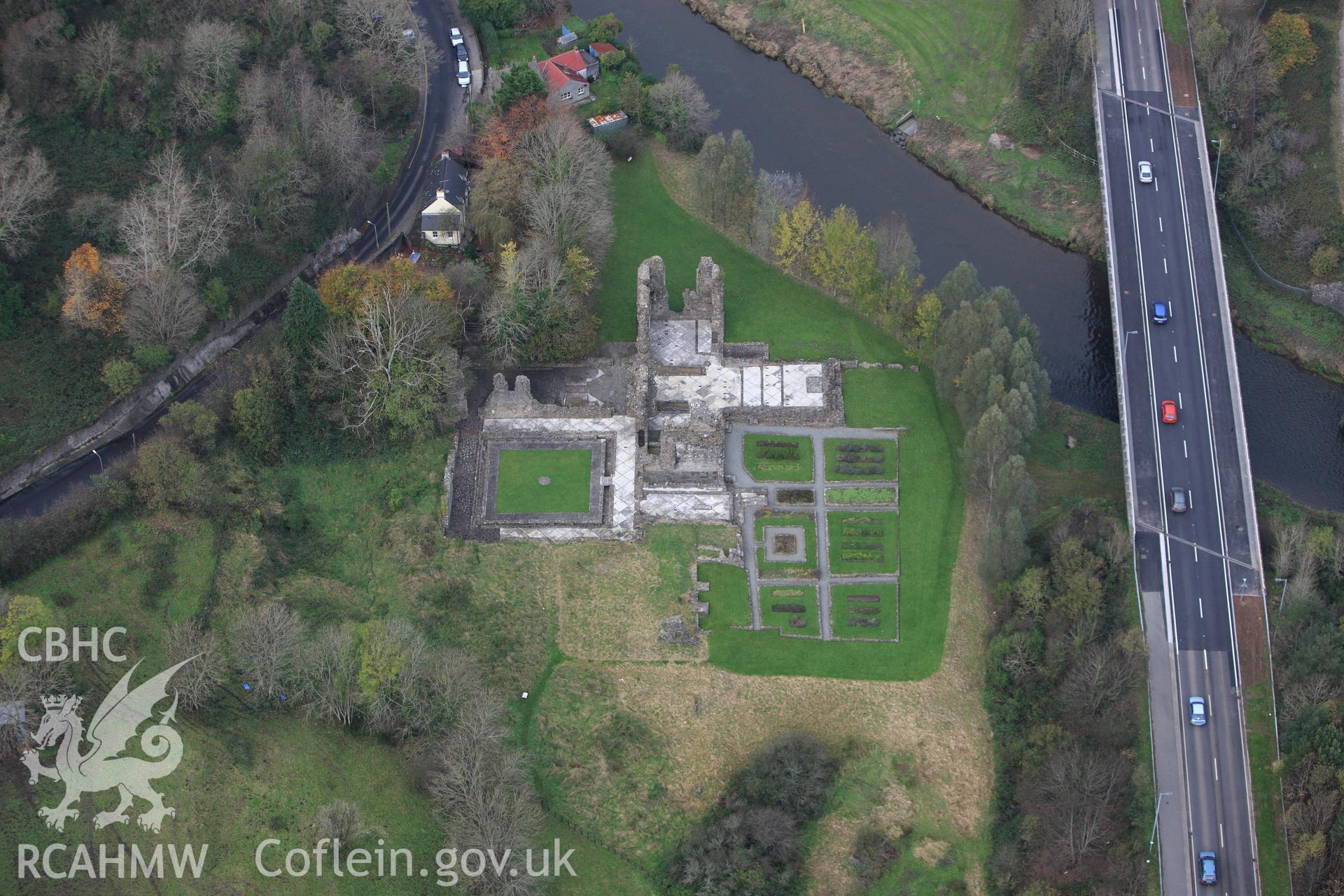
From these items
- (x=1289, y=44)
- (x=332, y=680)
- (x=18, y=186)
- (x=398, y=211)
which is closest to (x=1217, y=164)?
(x=1289, y=44)

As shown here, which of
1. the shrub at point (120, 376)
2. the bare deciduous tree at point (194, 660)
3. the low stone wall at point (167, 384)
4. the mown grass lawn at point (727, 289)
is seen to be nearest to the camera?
the bare deciduous tree at point (194, 660)

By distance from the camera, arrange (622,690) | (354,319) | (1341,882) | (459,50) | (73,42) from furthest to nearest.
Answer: (459,50) → (73,42) → (354,319) → (622,690) → (1341,882)

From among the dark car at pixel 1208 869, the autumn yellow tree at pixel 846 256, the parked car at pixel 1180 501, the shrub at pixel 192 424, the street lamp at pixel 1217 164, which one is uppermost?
the street lamp at pixel 1217 164

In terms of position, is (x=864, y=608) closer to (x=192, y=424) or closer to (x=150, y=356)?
(x=192, y=424)

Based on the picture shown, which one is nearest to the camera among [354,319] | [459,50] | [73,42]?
[354,319]

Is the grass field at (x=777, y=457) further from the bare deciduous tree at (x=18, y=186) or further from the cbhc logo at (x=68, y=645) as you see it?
the bare deciduous tree at (x=18, y=186)

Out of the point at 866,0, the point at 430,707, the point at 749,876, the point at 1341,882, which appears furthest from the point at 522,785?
the point at 866,0

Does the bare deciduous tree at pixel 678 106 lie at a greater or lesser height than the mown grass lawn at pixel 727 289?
greater

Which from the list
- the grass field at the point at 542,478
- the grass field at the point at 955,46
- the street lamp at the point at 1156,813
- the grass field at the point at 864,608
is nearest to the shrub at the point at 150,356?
the grass field at the point at 542,478

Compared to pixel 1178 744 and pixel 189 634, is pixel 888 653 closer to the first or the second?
pixel 1178 744
